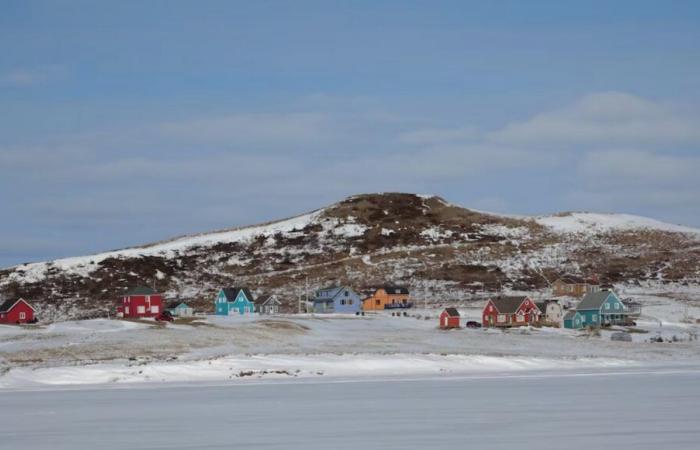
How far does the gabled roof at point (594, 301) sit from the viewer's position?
336 feet

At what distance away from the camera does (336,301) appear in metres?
127

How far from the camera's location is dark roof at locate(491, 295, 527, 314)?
101 m

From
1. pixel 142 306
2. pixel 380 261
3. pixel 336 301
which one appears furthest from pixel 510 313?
pixel 380 261

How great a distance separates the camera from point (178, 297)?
5714 inches

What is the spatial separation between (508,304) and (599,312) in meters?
10.4

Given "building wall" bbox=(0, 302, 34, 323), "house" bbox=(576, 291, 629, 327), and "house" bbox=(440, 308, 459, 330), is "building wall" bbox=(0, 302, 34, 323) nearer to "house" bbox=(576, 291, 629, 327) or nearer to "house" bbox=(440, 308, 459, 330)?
"house" bbox=(440, 308, 459, 330)

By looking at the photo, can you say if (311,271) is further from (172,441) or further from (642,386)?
(172,441)

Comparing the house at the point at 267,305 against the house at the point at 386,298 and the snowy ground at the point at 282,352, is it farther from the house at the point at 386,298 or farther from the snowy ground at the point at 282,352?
the snowy ground at the point at 282,352

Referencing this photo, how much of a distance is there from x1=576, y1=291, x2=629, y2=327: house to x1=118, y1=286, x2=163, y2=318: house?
163ft

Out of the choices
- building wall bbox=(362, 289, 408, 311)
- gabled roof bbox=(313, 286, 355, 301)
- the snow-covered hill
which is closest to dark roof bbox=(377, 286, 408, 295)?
building wall bbox=(362, 289, 408, 311)

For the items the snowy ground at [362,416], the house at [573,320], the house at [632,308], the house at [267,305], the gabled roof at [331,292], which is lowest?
the snowy ground at [362,416]

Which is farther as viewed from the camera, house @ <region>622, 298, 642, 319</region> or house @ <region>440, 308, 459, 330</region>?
house @ <region>622, 298, 642, 319</region>

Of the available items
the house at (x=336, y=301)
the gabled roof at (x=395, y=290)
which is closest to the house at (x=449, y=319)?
the house at (x=336, y=301)

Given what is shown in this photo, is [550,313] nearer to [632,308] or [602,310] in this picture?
[602,310]
